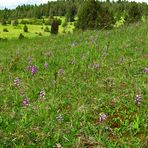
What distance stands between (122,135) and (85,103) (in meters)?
1.52

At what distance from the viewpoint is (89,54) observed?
42.1 feet

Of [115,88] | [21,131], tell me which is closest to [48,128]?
[21,131]

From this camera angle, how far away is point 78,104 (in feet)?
26.2

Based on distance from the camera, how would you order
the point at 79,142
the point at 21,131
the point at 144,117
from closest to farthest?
1. the point at 79,142
2. the point at 21,131
3. the point at 144,117

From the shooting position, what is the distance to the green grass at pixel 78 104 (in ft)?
21.3

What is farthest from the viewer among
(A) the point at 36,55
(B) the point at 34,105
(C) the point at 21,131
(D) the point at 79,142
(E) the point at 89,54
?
(A) the point at 36,55

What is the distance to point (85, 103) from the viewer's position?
8.08 metres

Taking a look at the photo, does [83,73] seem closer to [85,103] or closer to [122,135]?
[85,103]

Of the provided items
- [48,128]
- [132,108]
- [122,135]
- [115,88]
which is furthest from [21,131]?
[115,88]

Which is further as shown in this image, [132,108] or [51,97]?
[51,97]

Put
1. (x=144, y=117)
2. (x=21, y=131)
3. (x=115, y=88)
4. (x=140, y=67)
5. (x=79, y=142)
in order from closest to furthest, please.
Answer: (x=79, y=142) → (x=21, y=131) → (x=144, y=117) → (x=115, y=88) → (x=140, y=67)

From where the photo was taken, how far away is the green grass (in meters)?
6.49

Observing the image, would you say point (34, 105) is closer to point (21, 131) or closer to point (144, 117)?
point (21, 131)

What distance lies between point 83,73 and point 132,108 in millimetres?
3302
